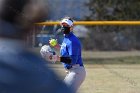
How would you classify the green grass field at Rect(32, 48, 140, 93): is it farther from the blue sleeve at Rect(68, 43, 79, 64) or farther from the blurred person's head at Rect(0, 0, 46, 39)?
the blurred person's head at Rect(0, 0, 46, 39)

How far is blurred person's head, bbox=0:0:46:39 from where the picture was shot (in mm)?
2393

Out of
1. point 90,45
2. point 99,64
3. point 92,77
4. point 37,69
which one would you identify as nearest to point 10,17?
point 37,69

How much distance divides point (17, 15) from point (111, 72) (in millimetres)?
14606

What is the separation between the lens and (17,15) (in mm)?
2418

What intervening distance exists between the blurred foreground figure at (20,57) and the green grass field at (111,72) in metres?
5.85

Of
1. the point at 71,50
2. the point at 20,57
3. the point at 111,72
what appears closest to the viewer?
the point at 20,57

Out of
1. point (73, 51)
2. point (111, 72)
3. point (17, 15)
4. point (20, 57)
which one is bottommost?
point (111, 72)

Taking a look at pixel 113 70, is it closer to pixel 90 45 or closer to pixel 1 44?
pixel 90 45

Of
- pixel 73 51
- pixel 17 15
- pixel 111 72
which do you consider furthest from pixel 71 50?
pixel 111 72

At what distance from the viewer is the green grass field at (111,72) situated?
1302 centimetres

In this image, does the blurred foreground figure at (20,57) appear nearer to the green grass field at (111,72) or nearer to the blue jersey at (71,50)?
the green grass field at (111,72)

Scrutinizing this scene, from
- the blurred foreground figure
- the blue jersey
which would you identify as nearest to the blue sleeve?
the blue jersey

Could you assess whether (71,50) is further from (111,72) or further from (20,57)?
(111,72)

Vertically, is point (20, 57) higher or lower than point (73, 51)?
higher
